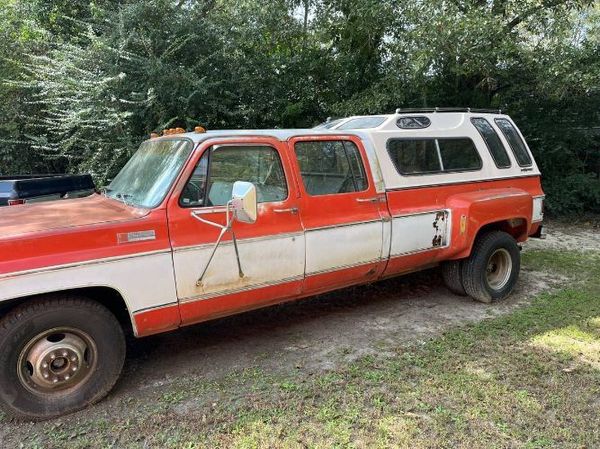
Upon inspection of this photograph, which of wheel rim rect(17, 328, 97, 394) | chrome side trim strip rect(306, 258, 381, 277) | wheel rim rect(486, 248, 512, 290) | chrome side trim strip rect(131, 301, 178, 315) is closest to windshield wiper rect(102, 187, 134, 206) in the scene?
chrome side trim strip rect(131, 301, 178, 315)

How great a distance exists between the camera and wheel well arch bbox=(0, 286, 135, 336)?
307cm

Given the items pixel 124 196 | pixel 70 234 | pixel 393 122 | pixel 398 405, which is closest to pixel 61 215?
pixel 70 234

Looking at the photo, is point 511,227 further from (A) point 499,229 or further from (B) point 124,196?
(B) point 124,196

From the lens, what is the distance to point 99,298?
3471mm

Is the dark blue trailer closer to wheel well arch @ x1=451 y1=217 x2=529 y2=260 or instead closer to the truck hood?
the truck hood

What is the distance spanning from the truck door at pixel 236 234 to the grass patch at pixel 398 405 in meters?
0.64

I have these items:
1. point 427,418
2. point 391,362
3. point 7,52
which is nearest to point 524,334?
point 391,362

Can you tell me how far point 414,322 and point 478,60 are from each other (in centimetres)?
572

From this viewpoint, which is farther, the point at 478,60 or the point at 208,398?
the point at 478,60

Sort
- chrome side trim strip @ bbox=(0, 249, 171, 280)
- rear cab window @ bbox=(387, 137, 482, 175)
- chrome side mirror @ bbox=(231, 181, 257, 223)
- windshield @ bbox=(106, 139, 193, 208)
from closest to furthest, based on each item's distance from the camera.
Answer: chrome side trim strip @ bbox=(0, 249, 171, 280) < chrome side mirror @ bbox=(231, 181, 257, 223) < windshield @ bbox=(106, 139, 193, 208) < rear cab window @ bbox=(387, 137, 482, 175)

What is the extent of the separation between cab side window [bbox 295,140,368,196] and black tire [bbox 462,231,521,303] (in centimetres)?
166

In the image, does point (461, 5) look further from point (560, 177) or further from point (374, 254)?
point (374, 254)

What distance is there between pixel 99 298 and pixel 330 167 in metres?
2.23

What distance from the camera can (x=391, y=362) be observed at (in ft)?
12.9
